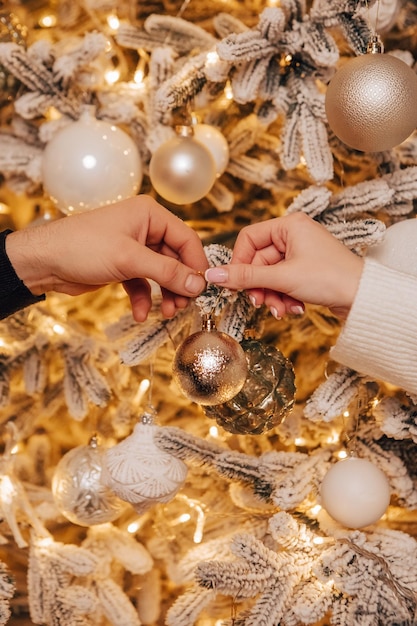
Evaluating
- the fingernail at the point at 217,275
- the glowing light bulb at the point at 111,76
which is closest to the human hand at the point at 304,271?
the fingernail at the point at 217,275

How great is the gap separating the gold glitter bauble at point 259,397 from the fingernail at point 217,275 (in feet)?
0.62

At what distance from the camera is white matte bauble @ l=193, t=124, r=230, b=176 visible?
1.17 m

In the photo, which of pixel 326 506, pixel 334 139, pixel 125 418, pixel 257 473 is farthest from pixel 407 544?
pixel 334 139

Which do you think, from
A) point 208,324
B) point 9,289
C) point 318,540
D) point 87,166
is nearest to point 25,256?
point 9,289

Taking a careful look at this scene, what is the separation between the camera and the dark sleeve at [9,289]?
0.98 meters

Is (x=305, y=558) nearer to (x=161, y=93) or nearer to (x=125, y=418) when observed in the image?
(x=125, y=418)

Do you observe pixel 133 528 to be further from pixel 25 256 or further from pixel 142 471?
pixel 25 256

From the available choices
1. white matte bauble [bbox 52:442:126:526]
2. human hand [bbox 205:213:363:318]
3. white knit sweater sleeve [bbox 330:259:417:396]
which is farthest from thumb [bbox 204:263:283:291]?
white matte bauble [bbox 52:442:126:526]

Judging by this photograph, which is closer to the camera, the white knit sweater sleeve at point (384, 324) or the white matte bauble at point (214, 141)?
the white knit sweater sleeve at point (384, 324)

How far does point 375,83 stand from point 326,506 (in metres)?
0.64

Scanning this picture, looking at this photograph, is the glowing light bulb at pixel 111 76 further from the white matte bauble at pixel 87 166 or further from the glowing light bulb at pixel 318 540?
the glowing light bulb at pixel 318 540

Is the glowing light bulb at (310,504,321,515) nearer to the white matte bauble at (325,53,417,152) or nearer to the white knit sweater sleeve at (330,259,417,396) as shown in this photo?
the white knit sweater sleeve at (330,259,417,396)

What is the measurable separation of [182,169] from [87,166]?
151 millimetres

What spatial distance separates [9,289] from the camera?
3.26 ft
